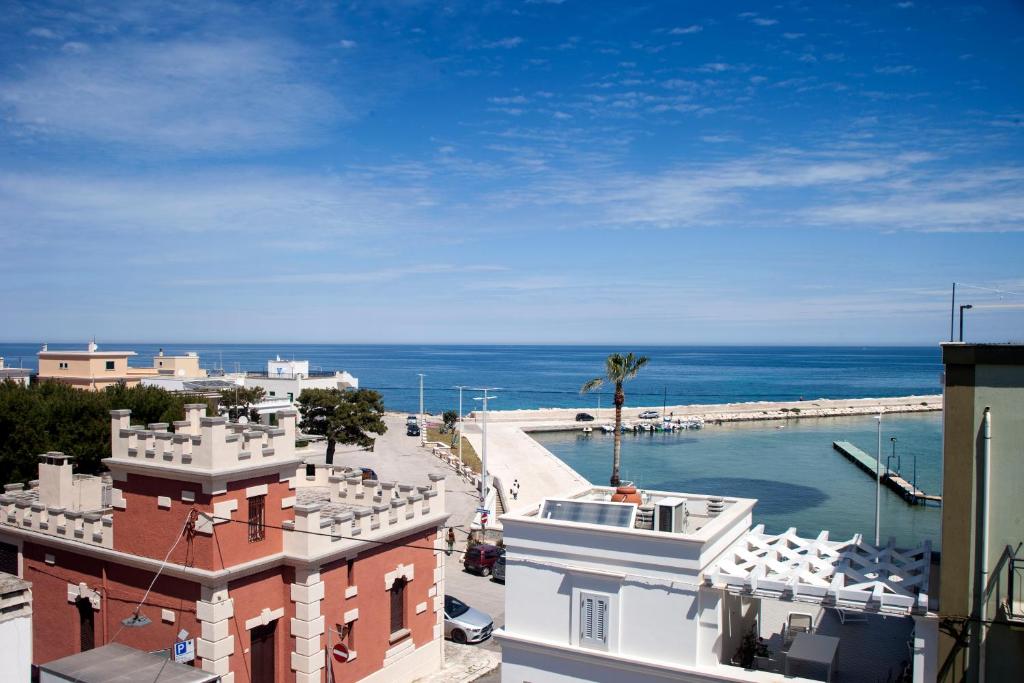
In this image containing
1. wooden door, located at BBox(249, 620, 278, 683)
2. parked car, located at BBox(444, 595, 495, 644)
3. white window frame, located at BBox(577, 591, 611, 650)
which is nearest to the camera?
white window frame, located at BBox(577, 591, 611, 650)

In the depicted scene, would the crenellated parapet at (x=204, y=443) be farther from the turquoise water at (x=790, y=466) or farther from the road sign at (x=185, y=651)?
the turquoise water at (x=790, y=466)

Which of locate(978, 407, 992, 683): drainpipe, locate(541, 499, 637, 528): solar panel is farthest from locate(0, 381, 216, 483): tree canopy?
locate(978, 407, 992, 683): drainpipe

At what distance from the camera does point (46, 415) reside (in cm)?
3067

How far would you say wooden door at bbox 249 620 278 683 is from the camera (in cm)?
1631

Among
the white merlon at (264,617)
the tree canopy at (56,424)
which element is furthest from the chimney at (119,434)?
the tree canopy at (56,424)

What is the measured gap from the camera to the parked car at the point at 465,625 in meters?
22.8

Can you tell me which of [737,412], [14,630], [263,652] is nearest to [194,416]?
[263,652]

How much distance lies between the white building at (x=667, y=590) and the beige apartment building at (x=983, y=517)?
2.55ft

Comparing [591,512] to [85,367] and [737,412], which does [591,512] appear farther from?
[737,412]

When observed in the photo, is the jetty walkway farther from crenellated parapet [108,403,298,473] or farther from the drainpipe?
crenellated parapet [108,403,298,473]

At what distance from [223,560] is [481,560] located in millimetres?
16143

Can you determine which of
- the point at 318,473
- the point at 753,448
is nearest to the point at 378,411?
the point at 318,473

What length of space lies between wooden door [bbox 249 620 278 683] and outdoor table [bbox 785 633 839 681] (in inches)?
419

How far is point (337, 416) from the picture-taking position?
50.9 m
